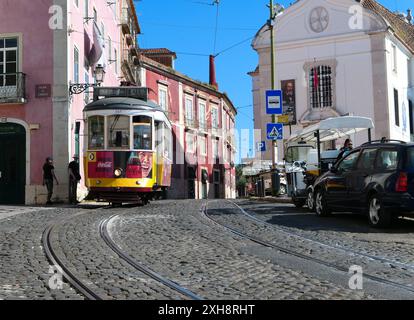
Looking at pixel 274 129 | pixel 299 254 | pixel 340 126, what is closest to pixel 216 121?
pixel 274 129

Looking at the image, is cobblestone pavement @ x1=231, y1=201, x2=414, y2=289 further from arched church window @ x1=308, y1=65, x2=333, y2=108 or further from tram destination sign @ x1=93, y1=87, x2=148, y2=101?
arched church window @ x1=308, y1=65, x2=333, y2=108

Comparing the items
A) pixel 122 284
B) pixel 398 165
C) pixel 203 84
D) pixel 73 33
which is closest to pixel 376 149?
pixel 398 165

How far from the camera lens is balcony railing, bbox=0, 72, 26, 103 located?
67.8 ft

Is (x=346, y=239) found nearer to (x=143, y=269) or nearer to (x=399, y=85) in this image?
(x=143, y=269)

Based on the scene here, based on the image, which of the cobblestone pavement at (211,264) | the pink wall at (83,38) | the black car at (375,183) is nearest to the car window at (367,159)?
the black car at (375,183)

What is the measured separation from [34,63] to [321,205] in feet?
42.4

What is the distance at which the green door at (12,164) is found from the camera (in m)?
21.0

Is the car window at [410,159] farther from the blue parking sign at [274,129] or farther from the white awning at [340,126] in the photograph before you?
the blue parking sign at [274,129]

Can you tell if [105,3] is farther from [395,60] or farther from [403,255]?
[403,255]

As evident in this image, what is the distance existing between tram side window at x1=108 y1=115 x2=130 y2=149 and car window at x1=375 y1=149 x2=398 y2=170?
26.1ft

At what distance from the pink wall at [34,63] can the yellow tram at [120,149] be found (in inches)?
175

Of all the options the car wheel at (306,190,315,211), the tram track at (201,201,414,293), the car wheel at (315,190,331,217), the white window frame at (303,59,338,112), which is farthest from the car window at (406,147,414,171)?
the white window frame at (303,59,338,112)

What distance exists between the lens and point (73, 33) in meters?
22.0

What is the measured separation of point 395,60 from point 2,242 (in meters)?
34.8
